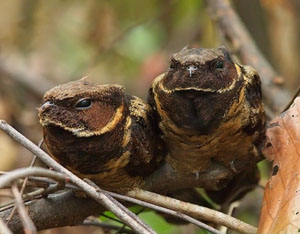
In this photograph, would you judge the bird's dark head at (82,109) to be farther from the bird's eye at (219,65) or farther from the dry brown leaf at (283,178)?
the dry brown leaf at (283,178)

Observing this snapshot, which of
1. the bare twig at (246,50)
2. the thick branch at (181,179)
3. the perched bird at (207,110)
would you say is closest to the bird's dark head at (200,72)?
the perched bird at (207,110)

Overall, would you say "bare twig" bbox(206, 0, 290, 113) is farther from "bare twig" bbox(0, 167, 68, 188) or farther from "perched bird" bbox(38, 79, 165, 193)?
"bare twig" bbox(0, 167, 68, 188)

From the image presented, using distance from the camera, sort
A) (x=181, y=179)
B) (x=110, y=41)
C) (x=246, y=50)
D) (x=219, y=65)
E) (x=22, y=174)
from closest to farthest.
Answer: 1. (x=22, y=174)
2. (x=219, y=65)
3. (x=181, y=179)
4. (x=246, y=50)
5. (x=110, y=41)

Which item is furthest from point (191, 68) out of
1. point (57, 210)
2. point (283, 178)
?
point (57, 210)

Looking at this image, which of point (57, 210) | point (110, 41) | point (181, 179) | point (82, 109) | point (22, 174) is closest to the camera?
point (22, 174)

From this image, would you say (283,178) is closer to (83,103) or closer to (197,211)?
(197,211)

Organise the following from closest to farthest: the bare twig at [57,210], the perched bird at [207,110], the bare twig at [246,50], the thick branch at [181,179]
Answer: the perched bird at [207,110]
the bare twig at [57,210]
the thick branch at [181,179]
the bare twig at [246,50]
